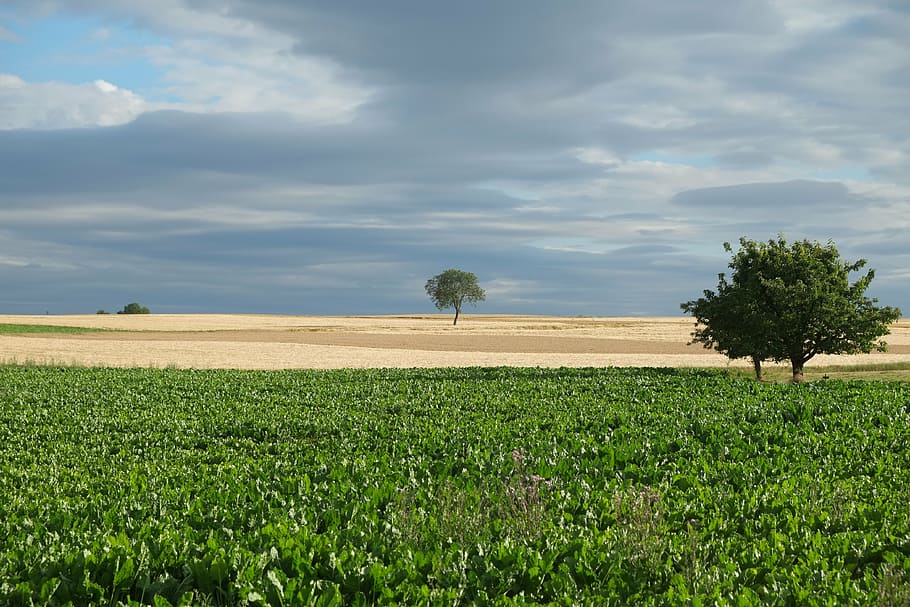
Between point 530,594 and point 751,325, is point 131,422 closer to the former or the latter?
point 530,594

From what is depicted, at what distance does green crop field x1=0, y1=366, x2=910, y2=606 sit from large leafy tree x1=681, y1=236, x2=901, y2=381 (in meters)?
13.0

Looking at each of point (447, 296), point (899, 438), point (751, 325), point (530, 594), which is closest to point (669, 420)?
point (899, 438)

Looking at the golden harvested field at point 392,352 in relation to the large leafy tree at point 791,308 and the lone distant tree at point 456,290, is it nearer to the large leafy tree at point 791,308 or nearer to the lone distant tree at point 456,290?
the large leafy tree at point 791,308

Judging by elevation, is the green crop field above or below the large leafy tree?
below

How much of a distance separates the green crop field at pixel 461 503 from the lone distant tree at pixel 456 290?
12664 cm

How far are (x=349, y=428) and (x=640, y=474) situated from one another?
781 cm

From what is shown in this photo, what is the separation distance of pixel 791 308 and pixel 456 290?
114824 millimetres

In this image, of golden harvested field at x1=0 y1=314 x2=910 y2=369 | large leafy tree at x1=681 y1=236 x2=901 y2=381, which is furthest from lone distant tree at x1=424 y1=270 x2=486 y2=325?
large leafy tree at x1=681 y1=236 x2=901 y2=381

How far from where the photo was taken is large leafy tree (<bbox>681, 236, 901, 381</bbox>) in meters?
35.0

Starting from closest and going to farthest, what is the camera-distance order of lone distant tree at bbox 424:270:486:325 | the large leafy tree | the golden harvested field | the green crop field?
the green crop field < the large leafy tree < the golden harvested field < lone distant tree at bbox 424:270:486:325

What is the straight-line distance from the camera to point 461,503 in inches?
379

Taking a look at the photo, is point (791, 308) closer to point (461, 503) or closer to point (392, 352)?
point (461, 503)

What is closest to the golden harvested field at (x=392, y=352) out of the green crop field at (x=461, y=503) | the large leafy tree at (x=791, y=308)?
the large leafy tree at (x=791, y=308)

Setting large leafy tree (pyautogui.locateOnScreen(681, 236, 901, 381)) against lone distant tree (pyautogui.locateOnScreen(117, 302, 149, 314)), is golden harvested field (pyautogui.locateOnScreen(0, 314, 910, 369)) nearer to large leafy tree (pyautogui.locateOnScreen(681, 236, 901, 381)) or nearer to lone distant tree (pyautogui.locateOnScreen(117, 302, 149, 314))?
large leafy tree (pyautogui.locateOnScreen(681, 236, 901, 381))
